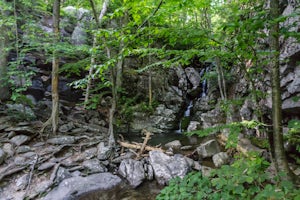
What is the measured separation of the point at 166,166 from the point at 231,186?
2.83 m

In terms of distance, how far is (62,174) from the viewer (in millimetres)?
4422

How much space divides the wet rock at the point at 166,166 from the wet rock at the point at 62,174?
202 centimetres

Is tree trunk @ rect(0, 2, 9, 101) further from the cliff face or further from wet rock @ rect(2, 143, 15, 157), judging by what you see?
the cliff face

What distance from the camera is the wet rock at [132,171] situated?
449 cm

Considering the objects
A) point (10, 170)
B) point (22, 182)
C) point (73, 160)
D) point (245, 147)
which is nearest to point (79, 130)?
point (73, 160)

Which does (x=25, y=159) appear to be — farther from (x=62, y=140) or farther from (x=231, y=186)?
(x=231, y=186)

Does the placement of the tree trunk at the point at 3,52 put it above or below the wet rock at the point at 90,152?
above

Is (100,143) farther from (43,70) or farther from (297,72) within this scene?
(43,70)

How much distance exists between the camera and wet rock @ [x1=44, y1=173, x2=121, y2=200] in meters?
3.85

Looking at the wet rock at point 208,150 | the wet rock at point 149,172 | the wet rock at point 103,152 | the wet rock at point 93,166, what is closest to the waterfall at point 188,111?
the wet rock at point 208,150

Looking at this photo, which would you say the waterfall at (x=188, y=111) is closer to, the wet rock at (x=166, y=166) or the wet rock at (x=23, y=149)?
the wet rock at (x=166, y=166)

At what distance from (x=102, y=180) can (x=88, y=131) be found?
289 centimetres

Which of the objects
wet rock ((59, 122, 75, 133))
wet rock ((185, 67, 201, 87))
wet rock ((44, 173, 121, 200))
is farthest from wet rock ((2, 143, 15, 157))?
wet rock ((185, 67, 201, 87))

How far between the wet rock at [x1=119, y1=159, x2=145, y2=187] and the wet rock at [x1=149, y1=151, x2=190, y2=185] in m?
0.34
